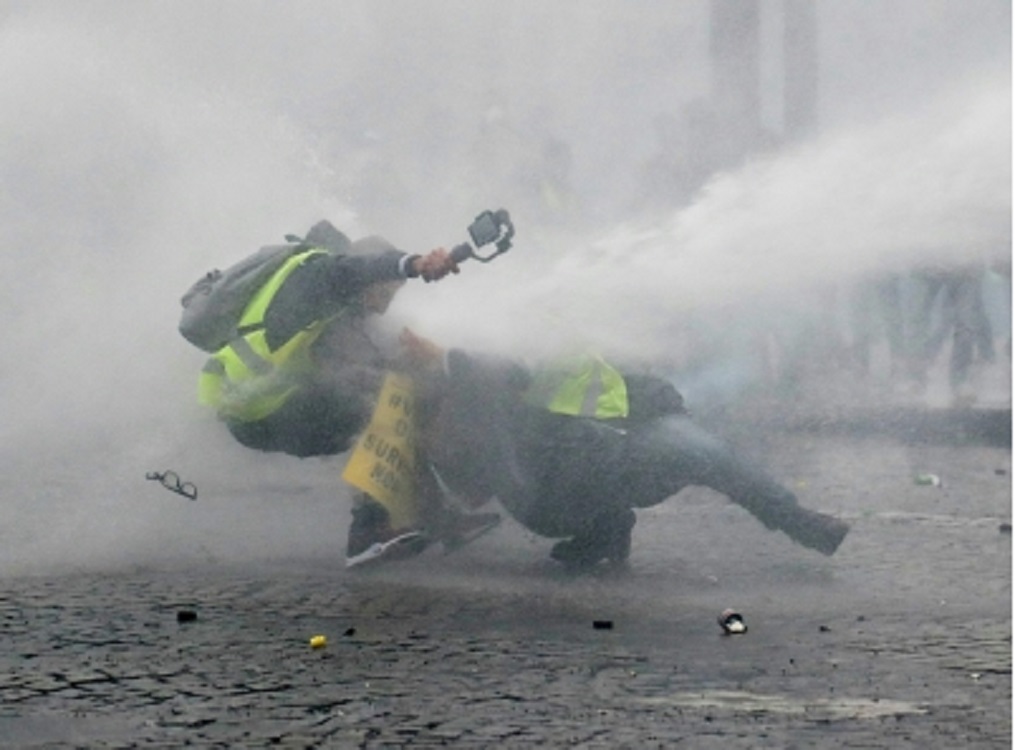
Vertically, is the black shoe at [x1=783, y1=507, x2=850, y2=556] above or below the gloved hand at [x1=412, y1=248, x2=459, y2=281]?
below

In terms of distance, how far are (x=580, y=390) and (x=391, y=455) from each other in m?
0.72

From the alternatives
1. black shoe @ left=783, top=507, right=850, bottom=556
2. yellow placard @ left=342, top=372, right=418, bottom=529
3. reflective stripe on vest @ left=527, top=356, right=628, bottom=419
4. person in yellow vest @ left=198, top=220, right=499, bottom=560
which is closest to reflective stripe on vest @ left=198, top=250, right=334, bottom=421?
person in yellow vest @ left=198, top=220, right=499, bottom=560

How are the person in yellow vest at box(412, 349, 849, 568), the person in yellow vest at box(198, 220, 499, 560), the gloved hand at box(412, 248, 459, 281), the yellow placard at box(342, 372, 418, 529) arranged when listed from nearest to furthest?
1. the gloved hand at box(412, 248, 459, 281)
2. the person in yellow vest at box(198, 220, 499, 560)
3. the yellow placard at box(342, 372, 418, 529)
4. the person in yellow vest at box(412, 349, 849, 568)

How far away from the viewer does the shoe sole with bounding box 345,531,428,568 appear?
684 cm

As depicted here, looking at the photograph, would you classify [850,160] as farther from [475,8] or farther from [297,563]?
[475,8]

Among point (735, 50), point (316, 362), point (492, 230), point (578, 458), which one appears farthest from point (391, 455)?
point (735, 50)

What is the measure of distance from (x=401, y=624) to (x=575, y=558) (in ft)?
4.67

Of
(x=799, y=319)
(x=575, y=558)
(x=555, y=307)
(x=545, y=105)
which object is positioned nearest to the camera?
(x=575, y=558)

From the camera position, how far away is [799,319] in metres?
16.1

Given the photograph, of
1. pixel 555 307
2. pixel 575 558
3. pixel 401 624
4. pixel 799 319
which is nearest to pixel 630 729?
pixel 401 624

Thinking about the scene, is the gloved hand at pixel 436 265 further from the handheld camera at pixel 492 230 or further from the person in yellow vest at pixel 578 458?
the person in yellow vest at pixel 578 458

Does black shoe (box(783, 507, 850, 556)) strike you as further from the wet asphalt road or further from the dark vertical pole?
the dark vertical pole

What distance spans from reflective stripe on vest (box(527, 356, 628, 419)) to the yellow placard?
0.46 m

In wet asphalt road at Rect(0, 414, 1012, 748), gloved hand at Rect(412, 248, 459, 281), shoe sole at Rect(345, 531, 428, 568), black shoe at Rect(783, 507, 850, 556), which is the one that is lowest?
wet asphalt road at Rect(0, 414, 1012, 748)
